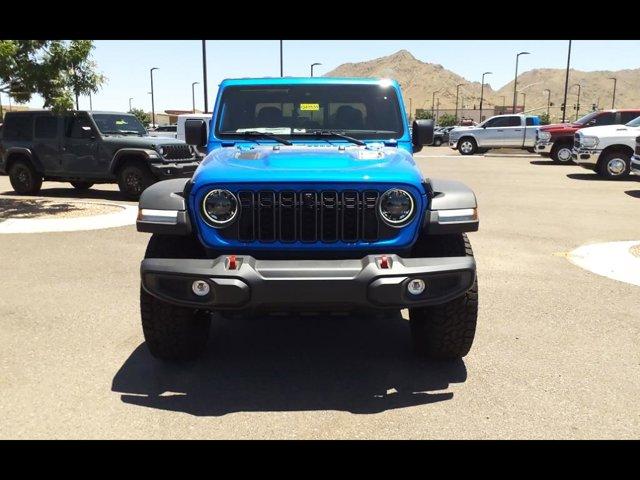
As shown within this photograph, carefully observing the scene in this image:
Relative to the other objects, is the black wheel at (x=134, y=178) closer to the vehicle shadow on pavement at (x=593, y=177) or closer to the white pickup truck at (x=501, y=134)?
the vehicle shadow on pavement at (x=593, y=177)

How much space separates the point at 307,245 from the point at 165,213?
88 cm

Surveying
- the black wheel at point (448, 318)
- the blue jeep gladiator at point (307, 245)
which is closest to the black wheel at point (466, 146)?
the blue jeep gladiator at point (307, 245)

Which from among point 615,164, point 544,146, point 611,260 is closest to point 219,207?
point 611,260

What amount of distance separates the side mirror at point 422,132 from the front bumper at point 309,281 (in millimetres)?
1846

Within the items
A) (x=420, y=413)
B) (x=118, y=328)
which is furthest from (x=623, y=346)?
(x=118, y=328)

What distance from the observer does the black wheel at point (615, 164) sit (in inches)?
626

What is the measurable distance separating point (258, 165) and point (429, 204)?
3.47ft

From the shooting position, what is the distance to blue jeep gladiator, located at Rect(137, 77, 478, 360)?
3.17 meters

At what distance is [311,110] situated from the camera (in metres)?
4.76

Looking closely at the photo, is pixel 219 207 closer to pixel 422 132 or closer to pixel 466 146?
pixel 422 132

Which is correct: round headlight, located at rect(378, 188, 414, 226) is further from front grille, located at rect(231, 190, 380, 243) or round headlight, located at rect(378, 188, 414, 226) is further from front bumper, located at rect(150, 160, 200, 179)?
front bumper, located at rect(150, 160, 200, 179)

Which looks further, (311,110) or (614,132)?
(614,132)
